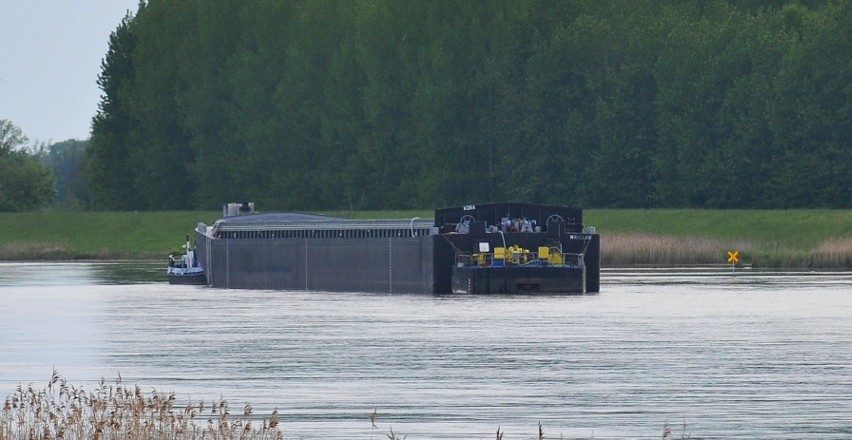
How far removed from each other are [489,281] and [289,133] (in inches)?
3646

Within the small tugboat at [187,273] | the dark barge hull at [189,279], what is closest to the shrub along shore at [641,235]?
the small tugboat at [187,273]

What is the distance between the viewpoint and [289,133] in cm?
17212

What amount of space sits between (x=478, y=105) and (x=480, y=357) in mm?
115287

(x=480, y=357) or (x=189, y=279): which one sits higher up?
(x=189, y=279)

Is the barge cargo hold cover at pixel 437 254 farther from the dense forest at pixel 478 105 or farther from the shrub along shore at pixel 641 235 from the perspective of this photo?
the dense forest at pixel 478 105

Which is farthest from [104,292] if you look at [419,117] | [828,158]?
[419,117]

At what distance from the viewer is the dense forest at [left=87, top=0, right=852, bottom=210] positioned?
469 feet

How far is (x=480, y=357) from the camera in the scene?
155 feet

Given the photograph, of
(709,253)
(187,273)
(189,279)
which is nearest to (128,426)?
(189,279)

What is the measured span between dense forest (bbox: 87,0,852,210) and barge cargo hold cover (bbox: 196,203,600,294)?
164 ft

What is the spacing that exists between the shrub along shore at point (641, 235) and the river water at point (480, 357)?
3131 centimetres

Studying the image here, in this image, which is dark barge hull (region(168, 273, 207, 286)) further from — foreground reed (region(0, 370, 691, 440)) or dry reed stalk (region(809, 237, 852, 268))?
foreground reed (region(0, 370, 691, 440))

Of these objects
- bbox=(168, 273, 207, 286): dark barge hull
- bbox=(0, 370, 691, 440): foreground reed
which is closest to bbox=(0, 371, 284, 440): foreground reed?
bbox=(0, 370, 691, 440): foreground reed

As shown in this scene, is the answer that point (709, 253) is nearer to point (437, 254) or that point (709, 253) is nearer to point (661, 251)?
point (661, 251)
